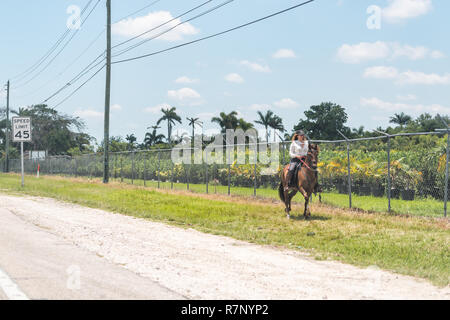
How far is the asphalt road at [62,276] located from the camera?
624 cm

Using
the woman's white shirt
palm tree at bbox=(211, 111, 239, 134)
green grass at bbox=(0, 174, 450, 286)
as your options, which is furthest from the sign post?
palm tree at bbox=(211, 111, 239, 134)

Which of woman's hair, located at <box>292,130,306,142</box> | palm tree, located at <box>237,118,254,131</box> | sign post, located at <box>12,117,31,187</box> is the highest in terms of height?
palm tree, located at <box>237,118,254,131</box>

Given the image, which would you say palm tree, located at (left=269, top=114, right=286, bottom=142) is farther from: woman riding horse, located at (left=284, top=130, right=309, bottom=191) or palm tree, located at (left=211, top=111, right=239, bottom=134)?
woman riding horse, located at (left=284, top=130, right=309, bottom=191)

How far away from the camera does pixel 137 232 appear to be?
1264cm

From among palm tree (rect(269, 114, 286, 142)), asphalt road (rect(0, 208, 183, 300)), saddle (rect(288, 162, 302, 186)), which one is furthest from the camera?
palm tree (rect(269, 114, 286, 142))

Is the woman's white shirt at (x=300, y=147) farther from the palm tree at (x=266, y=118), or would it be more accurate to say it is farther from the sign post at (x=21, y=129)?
the palm tree at (x=266, y=118)

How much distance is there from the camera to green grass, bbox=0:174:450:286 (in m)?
9.52

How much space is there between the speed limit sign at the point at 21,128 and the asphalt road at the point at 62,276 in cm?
2228

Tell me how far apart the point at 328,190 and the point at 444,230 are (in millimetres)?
10880

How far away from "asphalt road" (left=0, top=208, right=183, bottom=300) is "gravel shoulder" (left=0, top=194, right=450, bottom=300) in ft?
0.86

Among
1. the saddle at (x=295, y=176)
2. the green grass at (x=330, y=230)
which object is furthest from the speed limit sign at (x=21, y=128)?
the saddle at (x=295, y=176)

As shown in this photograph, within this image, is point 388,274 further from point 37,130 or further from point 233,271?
point 37,130
